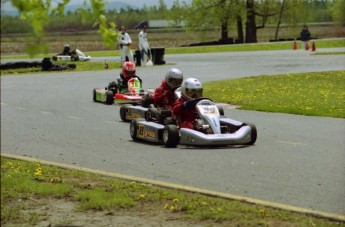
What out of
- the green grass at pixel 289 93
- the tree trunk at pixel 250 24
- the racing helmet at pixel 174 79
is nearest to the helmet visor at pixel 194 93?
the racing helmet at pixel 174 79

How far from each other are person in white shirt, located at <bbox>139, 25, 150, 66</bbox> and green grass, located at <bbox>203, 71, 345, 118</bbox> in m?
9.71

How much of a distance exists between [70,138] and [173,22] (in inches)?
Answer: 2010

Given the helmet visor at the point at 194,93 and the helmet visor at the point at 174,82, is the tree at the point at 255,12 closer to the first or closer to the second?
the helmet visor at the point at 174,82

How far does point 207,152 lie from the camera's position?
1080cm

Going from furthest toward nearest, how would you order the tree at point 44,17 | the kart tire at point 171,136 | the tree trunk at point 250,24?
the tree trunk at point 250,24, the kart tire at point 171,136, the tree at point 44,17

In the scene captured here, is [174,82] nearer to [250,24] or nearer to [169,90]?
[169,90]

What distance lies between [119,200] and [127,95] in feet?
36.6

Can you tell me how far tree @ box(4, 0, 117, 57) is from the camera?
3809 mm

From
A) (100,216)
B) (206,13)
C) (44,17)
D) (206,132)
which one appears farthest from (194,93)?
(206,13)

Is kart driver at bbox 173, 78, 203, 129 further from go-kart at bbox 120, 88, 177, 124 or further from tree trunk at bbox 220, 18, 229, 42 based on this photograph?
tree trunk at bbox 220, 18, 229, 42

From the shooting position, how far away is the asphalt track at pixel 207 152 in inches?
318

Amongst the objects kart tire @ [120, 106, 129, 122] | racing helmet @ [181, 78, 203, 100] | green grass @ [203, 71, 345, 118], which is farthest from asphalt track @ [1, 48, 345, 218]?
racing helmet @ [181, 78, 203, 100]

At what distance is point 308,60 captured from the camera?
109ft

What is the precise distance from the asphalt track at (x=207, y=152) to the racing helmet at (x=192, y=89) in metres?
0.86
